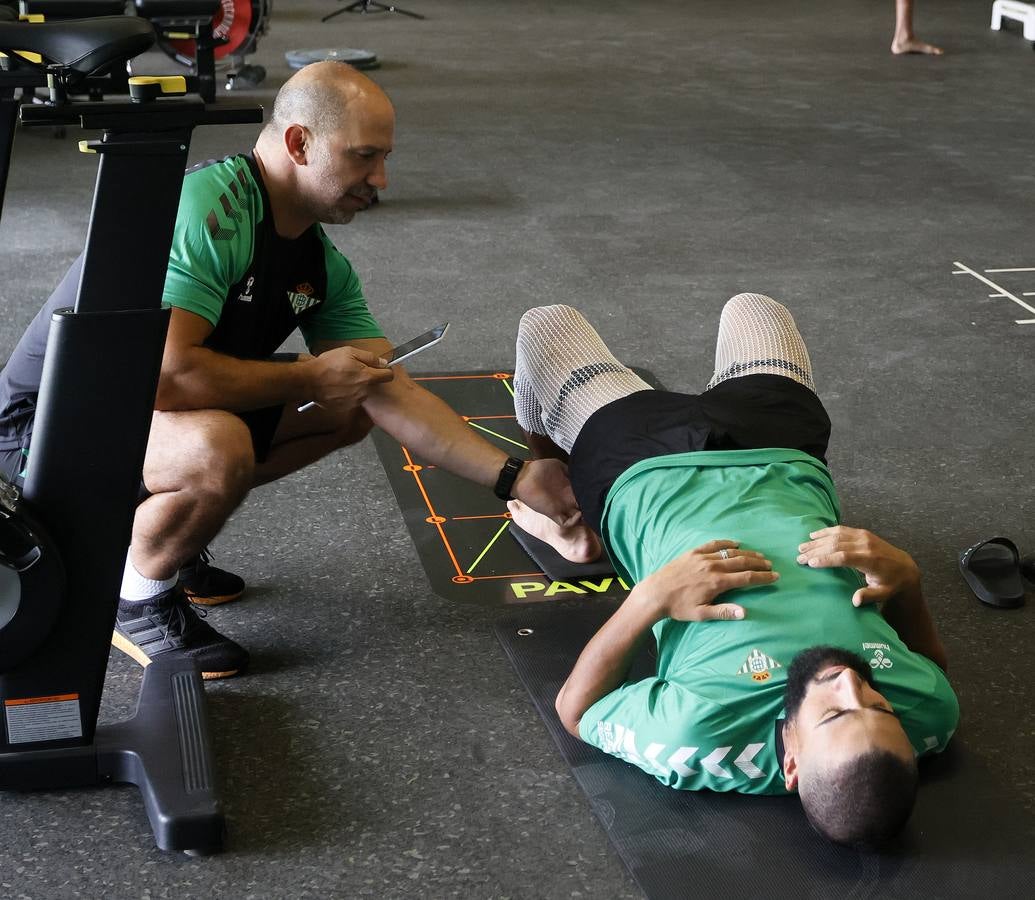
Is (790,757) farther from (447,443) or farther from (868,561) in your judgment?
(447,443)

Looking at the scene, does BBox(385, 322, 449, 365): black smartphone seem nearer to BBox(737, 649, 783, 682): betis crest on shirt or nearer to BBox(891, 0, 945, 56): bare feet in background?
BBox(737, 649, 783, 682): betis crest on shirt

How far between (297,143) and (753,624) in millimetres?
1110

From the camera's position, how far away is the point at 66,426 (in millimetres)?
1770

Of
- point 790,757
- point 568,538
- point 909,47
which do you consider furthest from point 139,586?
point 909,47

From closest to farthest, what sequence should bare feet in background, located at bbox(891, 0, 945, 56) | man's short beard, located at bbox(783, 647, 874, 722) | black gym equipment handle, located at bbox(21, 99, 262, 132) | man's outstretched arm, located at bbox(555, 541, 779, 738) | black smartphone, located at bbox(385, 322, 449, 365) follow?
1. black gym equipment handle, located at bbox(21, 99, 262, 132)
2. man's short beard, located at bbox(783, 647, 874, 722)
3. man's outstretched arm, located at bbox(555, 541, 779, 738)
4. black smartphone, located at bbox(385, 322, 449, 365)
5. bare feet in background, located at bbox(891, 0, 945, 56)

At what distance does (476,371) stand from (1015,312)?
1.83m

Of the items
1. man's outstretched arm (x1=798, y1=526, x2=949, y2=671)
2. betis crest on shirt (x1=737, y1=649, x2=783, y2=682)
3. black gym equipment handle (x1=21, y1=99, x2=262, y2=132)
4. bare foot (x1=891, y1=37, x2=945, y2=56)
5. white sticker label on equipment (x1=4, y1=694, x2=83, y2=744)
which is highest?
black gym equipment handle (x1=21, y1=99, x2=262, y2=132)

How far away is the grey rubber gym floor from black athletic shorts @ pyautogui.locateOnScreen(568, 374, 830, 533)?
0.39 metres

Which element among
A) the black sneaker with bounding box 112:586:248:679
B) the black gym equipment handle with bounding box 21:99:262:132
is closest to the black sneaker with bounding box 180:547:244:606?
the black sneaker with bounding box 112:586:248:679

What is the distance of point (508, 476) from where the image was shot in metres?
2.36

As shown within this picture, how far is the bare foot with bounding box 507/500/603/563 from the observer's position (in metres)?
2.62

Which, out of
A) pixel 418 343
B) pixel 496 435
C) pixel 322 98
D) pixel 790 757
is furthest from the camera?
pixel 496 435

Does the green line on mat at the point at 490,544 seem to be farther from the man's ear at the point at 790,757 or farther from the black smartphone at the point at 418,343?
the man's ear at the point at 790,757

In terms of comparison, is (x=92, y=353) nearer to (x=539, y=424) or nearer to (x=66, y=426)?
(x=66, y=426)
